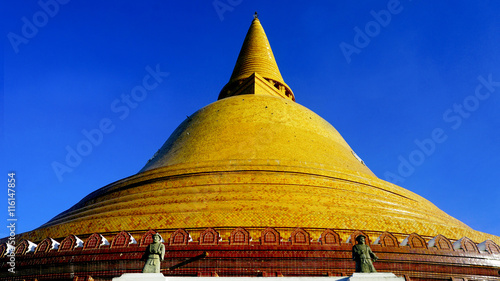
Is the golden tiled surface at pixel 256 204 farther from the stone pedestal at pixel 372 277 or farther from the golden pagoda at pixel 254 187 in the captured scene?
the stone pedestal at pixel 372 277

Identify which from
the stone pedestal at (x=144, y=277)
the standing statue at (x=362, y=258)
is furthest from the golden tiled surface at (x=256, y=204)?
the stone pedestal at (x=144, y=277)

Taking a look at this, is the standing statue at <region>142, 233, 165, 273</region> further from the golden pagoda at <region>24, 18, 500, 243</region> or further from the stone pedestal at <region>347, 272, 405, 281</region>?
the stone pedestal at <region>347, 272, 405, 281</region>

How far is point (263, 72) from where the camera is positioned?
26.7 metres

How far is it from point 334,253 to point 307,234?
2.37 ft

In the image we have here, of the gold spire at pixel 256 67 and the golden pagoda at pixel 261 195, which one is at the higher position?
the gold spire at pixel 256 67

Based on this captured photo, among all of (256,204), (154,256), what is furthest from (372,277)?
(256,204)

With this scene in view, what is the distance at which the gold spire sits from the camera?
26.5 m

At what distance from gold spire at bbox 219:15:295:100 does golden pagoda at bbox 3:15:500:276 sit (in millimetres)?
5833

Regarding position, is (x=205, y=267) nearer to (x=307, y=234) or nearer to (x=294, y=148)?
(x=307, y=234)

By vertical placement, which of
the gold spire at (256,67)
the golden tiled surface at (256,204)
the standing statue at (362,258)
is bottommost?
the standing statue at (362,258)

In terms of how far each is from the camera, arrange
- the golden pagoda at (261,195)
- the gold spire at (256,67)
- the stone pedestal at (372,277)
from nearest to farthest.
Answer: the stone pedestal at (372,277) < the golden pagoda at (261,195) < the gold spire at (256,67)

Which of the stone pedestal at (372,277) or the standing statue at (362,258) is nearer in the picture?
the stone pedestal at (372,277)

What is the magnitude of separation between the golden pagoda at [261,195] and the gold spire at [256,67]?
583cm

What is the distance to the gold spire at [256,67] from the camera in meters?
26.5
